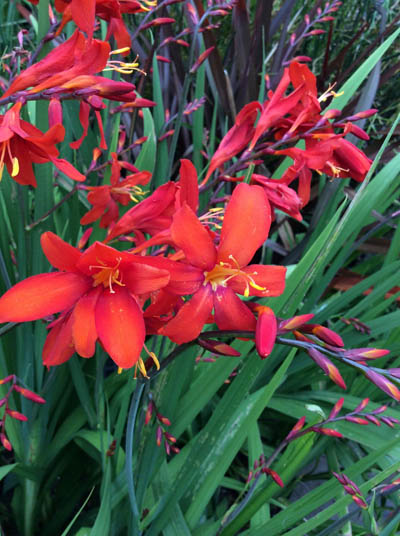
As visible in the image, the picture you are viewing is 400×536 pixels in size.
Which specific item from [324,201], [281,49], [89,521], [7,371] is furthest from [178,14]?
[89,521]

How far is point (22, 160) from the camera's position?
0.55 meters

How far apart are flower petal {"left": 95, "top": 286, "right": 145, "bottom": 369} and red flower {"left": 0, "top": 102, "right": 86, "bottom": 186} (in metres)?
0.13

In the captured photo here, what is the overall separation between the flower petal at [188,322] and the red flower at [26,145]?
0.58 ft

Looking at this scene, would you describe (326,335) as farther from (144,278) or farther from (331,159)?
(331,159)

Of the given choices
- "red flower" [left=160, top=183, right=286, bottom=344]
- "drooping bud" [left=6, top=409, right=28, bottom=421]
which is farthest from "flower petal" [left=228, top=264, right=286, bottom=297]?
"drooping bud" [left=6, top=409, right=28, bottom=421]

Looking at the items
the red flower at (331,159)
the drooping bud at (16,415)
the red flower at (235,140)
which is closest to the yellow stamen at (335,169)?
the red flower at (331,159)

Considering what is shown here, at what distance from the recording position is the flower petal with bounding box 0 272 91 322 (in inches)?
16.3

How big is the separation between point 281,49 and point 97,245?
1.50 metres

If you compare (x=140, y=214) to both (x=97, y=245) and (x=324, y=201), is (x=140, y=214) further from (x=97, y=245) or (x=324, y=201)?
(x=324, y=201)

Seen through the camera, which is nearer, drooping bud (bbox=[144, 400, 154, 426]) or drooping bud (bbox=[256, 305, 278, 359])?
drooping bud (bbox=[256, 305, 278, 359])

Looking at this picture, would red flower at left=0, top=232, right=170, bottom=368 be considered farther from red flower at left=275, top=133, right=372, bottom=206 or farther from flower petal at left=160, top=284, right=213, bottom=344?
red flower at left=275, top=133, right=372, bottom=206

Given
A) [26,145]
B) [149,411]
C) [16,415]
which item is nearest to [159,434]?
[149,411]

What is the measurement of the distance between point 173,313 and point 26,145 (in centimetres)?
24

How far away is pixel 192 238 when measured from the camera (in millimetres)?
440
